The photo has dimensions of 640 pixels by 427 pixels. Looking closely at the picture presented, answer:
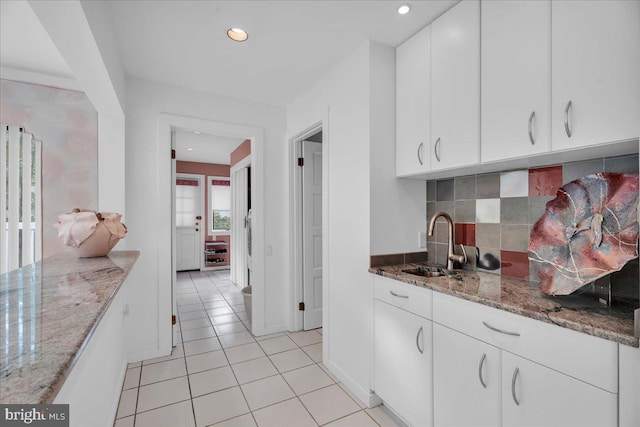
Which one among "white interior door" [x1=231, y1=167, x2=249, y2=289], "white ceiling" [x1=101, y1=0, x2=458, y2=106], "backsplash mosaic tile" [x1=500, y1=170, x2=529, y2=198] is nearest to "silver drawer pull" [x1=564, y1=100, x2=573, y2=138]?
"backsplash mosaic tile" [x1=500, y1=170, x2=529, y2=198]

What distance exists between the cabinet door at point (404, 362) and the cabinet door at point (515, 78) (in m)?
1.06

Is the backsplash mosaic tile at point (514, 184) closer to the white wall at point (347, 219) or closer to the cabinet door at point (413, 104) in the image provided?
the cabinet door at point (413, 104)

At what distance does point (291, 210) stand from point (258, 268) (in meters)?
0.72

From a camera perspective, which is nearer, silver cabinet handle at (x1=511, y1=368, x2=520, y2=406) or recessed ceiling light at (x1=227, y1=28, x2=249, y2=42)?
silver cabinet handle at (x1=511, y1=368, x2=520, y2=406)

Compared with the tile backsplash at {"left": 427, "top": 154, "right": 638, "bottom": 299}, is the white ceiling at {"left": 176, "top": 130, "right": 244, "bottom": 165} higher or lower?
higher

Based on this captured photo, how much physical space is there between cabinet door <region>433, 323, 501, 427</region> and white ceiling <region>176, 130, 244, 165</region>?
13.2 feet

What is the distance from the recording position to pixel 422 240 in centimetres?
234

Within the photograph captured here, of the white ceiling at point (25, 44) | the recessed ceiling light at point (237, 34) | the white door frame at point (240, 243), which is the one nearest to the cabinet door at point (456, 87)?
the recessed ceiling light at point (237, 34)

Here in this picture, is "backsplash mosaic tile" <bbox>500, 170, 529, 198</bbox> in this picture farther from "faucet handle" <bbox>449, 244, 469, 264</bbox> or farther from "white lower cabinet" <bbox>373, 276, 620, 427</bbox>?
"white lower cabinet" <bbox>373, 276, 620, 427</bbox>

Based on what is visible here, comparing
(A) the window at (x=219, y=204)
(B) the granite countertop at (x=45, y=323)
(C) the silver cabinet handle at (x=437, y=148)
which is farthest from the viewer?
(A) the window at (x=219, y=204)

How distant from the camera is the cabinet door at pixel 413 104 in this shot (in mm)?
1962

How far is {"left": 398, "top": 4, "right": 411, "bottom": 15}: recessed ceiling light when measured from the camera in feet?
5.85

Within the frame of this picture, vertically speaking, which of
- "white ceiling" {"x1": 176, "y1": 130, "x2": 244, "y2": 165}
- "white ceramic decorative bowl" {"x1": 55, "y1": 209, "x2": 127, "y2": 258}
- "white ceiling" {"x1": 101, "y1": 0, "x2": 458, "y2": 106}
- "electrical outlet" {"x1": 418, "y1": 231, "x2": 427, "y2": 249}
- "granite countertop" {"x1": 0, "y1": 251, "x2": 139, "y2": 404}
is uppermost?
"white ceiling" {"x1": 101, "y1": 0, "x2": 458, "y2": 106}

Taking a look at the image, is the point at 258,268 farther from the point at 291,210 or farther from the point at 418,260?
the point at 418,260
